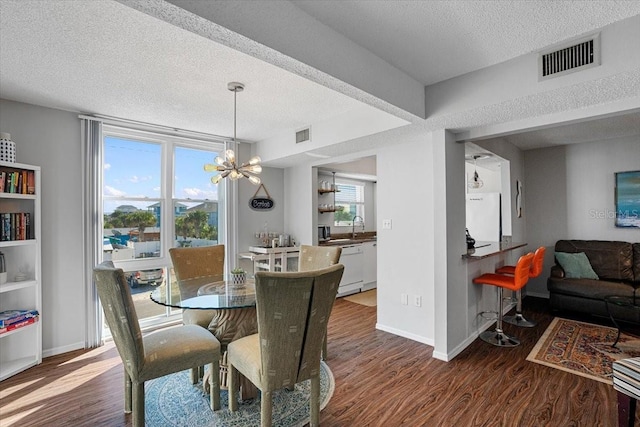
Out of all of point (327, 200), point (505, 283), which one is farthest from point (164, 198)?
point (505, 283)

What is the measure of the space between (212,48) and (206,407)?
2519 millimetres

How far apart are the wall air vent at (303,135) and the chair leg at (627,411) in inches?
134

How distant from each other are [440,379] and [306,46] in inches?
108

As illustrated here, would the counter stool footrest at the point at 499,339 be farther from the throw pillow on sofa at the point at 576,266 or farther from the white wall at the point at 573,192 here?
the white wall at the point at 573,192

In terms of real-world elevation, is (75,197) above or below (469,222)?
above

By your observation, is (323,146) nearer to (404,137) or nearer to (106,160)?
(404,137)

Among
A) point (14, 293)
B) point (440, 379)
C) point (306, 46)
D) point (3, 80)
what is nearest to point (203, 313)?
point (14, 293)

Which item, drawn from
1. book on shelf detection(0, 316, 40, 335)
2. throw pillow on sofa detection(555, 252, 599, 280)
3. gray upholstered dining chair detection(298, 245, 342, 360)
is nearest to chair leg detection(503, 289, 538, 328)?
throw pillow on sofa detection(555, 252, 599, 280)

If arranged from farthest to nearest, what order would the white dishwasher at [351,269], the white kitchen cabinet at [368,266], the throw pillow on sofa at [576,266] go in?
the white kitchen cabinet at [368,266] → the white dishwasher at [351,269] → the throw pillow on sofa at [576,266]

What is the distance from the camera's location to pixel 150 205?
3.98 metres

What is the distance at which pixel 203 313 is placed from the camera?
2.80 meters

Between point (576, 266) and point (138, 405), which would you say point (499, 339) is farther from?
point (138, 405)

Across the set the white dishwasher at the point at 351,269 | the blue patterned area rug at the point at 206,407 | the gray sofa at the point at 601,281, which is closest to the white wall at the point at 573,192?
the gray sofa at the point at 601,281

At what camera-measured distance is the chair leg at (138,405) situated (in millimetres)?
1860
